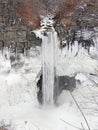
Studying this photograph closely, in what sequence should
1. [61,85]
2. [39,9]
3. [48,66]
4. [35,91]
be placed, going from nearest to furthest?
[48,66]
[35,91]
[61,85]
[39,9]

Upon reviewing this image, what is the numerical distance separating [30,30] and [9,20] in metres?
0.78

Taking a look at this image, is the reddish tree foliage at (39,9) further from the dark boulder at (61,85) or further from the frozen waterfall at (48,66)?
the dark boulder at (61,85)

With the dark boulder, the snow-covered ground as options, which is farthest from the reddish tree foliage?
the dark boulder

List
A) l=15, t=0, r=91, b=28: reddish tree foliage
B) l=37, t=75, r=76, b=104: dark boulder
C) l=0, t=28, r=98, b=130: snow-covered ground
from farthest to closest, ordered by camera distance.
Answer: l=15, t=0, r=91, b=28: reddish tree foliage
l=37, t=75, r=76, b=104: dark boulder
l=0, t=28, r=98, b=130: snow-covered ground

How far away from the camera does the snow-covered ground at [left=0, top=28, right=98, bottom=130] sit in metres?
9.76

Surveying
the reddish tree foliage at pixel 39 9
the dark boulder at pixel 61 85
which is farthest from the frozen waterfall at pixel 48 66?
the reddish tree foliage at pixel 39 9

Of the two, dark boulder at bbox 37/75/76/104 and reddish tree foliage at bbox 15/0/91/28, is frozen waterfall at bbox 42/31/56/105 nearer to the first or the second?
dark boulder at bbox 37/75/76/104

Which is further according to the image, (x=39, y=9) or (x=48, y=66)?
(x=39, y=9)

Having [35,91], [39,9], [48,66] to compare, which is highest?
[39,9]

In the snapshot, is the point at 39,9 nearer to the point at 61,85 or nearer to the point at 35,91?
the point at 61,85

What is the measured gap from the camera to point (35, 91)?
33.9 ft

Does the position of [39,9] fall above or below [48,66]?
above

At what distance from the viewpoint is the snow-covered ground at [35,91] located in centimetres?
976

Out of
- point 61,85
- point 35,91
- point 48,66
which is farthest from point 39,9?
point 35,91
